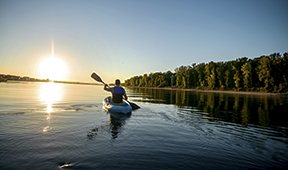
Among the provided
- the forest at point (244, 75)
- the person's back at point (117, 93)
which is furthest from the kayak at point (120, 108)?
the forest at point (244, 75)

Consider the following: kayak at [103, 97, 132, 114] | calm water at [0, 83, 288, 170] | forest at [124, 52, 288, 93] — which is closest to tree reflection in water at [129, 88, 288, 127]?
calm water at [0, 83, 288, 170]

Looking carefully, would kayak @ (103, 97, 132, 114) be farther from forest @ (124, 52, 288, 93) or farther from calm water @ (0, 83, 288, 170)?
forest @ (124, 52, 288, 93)

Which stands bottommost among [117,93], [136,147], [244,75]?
[136,147]

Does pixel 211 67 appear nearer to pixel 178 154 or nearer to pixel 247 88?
pixel 247 88

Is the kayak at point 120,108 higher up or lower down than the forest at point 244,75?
lower down

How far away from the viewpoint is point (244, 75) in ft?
387

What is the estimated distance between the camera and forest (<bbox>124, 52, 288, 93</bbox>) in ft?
346

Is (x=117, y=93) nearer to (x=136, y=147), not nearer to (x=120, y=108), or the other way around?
(x=120, y=108)

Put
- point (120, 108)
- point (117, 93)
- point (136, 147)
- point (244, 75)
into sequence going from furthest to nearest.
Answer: point (244, 75), point (117, 93), point (120, 108), point (136, 147)

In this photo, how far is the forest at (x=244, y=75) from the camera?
10550cm

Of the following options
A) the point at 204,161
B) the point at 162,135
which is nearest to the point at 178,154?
the point at 204,161

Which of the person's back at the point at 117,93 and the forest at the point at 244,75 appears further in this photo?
the forest at the point at 244,75

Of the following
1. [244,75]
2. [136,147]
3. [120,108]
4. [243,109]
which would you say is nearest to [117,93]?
[120,108]

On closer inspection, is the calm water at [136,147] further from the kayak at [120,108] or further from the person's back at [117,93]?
the person's back at [117,93]
